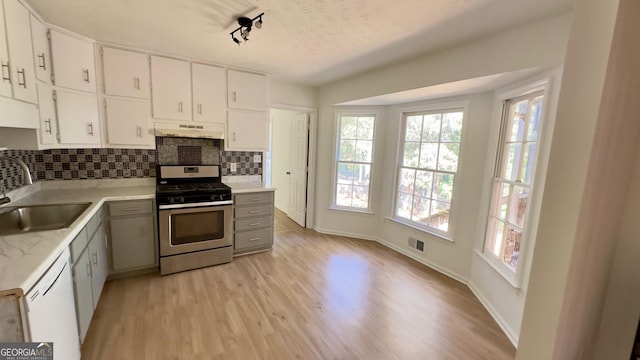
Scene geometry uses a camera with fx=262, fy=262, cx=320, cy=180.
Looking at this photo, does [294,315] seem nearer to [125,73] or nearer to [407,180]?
[407,180]

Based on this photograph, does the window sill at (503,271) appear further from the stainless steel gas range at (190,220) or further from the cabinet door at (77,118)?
the cabinet door at (77,118)

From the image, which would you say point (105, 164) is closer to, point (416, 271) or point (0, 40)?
point (0, 40)

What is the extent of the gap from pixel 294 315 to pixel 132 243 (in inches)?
73.6

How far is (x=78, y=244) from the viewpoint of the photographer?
179cm

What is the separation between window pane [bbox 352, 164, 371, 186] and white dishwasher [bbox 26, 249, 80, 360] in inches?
133

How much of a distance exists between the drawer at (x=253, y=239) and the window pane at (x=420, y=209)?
78.2 inches

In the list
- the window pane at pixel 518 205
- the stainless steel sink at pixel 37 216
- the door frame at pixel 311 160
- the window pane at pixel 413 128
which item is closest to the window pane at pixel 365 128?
the window pane at pixel 413 128

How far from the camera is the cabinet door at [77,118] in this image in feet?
7.89

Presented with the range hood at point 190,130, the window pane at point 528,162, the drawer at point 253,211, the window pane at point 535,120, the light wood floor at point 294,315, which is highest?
the window pane at point 535,120

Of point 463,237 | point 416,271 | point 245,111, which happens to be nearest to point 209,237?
point 245,111

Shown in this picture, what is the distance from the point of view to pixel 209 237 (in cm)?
308

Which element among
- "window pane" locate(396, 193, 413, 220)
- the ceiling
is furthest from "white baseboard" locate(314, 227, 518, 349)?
the ceiling

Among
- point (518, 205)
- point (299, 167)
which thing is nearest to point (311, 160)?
point (299, 167)

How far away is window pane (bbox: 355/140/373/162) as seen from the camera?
4.05 metres
